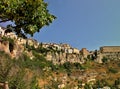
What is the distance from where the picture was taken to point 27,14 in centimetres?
1719

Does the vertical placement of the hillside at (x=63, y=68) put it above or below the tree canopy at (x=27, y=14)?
above

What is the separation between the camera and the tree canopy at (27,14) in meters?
16.5

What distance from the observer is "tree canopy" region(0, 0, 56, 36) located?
16.5 m

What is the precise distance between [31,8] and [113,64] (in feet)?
537

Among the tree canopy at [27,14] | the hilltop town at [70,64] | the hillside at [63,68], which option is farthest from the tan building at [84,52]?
the tree canopy at [27,14]

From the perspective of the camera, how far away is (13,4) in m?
16.2

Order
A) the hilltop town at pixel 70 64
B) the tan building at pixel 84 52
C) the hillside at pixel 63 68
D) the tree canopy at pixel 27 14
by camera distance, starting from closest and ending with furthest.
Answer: the tree canopy at pixel 27 14
the hillside at pixel 63 68
the hilltop town at pixel 70 64
the tan building at pixel 84 52

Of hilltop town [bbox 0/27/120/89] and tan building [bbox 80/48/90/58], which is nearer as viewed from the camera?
hilltop town [bbox 0/27/120/89]

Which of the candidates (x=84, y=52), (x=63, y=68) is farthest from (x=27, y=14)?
(x=84, y=52)

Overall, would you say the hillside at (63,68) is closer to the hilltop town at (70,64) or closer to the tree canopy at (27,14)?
the hilltop town at (70,64)

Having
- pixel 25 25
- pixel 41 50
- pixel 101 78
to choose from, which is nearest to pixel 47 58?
pixel 41 50

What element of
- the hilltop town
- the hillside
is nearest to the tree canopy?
the hillside

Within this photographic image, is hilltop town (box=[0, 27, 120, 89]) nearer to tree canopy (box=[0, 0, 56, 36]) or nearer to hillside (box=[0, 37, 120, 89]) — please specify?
hillside (box=[0, 37, 120, 89])

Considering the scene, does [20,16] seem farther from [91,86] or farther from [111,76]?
[111,76]
